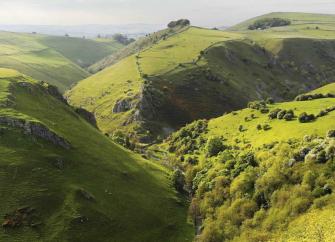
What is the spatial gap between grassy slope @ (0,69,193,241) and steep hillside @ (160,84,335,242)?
8312 mm

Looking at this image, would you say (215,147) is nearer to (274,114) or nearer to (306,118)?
(274,114)

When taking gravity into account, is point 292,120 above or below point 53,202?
above

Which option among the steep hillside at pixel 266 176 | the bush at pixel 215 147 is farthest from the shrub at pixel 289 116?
the bush at pixel 215 147

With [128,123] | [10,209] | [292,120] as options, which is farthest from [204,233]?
[128,123]

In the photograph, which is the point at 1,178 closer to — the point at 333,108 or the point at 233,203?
the point at 233,203

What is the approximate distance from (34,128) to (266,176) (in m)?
53.0

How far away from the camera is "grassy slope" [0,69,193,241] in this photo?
84.3 meters

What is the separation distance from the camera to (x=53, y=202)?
87.2 meters

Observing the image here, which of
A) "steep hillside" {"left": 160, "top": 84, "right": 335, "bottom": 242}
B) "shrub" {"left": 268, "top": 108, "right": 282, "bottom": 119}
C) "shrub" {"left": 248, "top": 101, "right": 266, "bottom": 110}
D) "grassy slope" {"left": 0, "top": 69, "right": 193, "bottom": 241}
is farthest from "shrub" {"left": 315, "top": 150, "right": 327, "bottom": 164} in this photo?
"shrub" {"left": 248, "top": 101, "right": 266, "bottom": 110}

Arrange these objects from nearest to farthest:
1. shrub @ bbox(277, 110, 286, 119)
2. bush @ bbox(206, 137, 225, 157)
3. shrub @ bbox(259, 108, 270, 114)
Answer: bush @ bbox(206, 137, 225, 157) < shrub @ bbox(277, 110, 286, 119) < shrub @ bbox(259, 108, 270, 114)

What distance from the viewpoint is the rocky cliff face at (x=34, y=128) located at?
102 meters

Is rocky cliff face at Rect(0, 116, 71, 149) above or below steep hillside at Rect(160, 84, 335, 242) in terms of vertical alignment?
above

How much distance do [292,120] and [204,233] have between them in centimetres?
4628

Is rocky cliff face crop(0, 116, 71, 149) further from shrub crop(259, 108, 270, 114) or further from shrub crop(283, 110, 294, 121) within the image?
shrub crop(259, 108, 270, 114)
